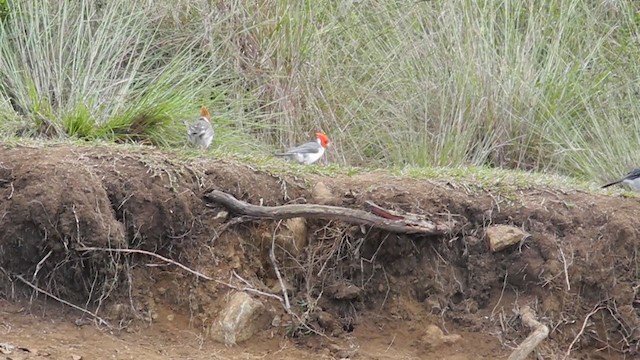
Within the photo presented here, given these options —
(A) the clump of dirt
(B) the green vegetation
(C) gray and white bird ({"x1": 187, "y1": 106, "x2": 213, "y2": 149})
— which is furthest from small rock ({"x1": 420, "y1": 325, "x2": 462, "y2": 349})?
(B) the green vegetation

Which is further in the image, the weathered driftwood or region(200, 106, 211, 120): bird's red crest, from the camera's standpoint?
region(200, 106, 211, 120): bird's red crest

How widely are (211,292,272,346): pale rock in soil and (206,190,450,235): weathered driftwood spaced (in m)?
0.52

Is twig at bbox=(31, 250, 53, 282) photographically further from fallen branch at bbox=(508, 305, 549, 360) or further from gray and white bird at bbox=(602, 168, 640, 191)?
gray and white bird at bbox=(602, 168, 640, 191)

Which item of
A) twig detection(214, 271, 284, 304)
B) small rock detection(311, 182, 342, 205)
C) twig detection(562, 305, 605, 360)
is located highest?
small rock detection(311, 182, 342, 205)

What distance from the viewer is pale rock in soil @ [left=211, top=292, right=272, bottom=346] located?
6547 millimetres

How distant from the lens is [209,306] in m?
6.70

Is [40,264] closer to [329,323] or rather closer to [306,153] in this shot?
[329,323]

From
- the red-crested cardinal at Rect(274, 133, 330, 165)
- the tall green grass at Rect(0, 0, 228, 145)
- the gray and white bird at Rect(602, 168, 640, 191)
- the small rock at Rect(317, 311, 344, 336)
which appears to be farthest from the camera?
the tall green grass at Rect(0, 0, 228, 145)

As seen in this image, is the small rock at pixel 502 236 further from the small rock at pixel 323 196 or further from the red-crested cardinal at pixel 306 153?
the red-crested cardinal at pixel 306 153

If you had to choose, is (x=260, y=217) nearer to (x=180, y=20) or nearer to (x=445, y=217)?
(x=445, y=217)

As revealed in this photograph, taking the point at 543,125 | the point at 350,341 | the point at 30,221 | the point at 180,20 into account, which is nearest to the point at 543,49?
the point at 543,125

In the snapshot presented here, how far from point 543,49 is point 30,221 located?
665cm

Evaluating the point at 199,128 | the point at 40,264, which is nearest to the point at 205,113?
the point at 199,128

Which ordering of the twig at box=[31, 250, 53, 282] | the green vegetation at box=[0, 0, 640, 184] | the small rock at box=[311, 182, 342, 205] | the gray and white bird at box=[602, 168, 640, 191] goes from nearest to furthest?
the twig at box=[31, 250, 53, 282] < the small rock at box=[311, 182, 342, 205] < the gray and white bird at box=[602, 168, 640, 191] < the green vegetation at box=[0, 0, 640, 184]
